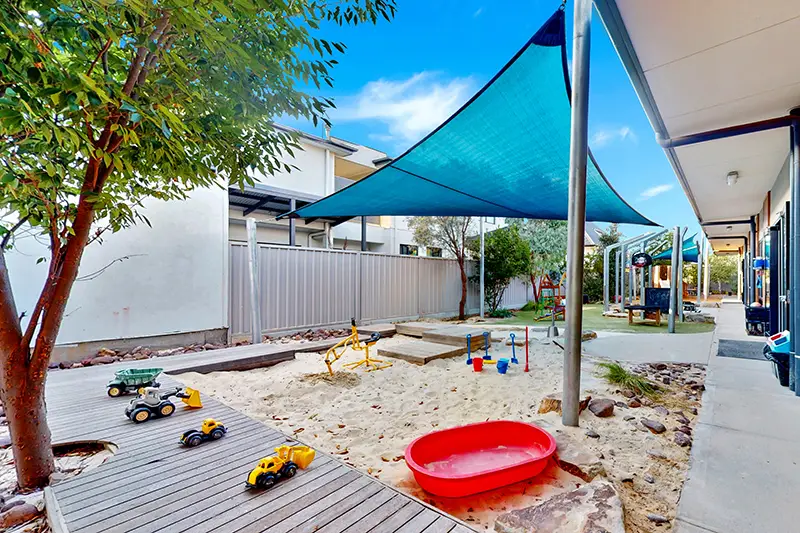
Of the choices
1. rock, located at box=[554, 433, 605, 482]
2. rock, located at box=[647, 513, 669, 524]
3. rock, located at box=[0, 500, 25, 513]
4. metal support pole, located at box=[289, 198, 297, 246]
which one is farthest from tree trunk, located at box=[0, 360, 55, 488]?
metal support pole, located at box=[289, 198, 297, 246]

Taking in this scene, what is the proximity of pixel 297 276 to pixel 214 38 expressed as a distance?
18.3ft

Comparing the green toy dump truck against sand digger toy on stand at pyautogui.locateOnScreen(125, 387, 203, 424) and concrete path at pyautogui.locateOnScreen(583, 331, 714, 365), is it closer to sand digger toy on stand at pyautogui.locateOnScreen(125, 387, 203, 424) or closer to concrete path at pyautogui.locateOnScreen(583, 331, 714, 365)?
sand digger toy on stand at pyautogui.locateOnScreen(125, 387, 203, 424)

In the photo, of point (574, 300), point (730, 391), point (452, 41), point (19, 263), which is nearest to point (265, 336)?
point (19, 263)

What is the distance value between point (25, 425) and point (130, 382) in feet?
4.42

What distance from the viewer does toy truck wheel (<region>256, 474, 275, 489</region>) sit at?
1.68 metres

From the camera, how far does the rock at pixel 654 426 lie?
2.54m

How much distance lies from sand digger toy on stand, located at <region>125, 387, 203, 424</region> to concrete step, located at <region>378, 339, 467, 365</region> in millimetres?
2532

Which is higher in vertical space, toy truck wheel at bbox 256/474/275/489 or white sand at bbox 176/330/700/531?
toy truck wheel at bbox 256/474/275/489

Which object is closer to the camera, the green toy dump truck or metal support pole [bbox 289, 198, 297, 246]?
the green toy dump truck

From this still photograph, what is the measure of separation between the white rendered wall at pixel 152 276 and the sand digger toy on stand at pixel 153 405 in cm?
270

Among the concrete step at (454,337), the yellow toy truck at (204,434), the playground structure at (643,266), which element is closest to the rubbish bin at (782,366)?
the concrete step at (454,337)

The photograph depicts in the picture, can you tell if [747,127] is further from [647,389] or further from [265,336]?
[265,336]

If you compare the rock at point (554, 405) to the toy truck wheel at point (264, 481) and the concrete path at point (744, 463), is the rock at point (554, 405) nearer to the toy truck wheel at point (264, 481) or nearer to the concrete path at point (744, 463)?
the concrete path at point (744, 463)

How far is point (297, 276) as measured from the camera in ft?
22.0
